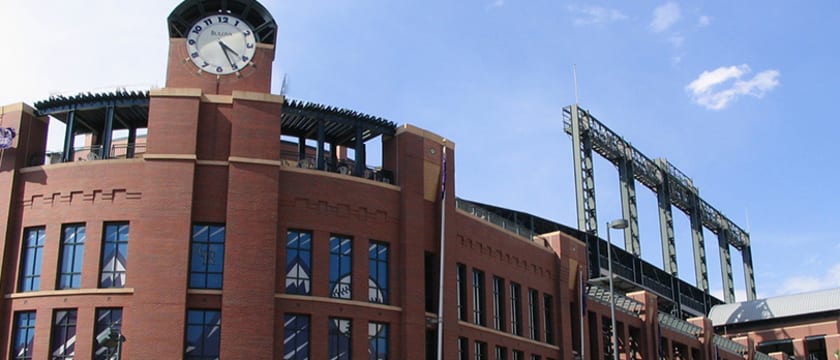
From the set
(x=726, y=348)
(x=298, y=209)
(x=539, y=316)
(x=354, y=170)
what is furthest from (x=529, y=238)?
(x=726, y=348)

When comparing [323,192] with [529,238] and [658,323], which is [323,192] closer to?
[529,238]

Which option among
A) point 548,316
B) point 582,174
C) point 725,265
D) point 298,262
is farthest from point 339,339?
point 725,265

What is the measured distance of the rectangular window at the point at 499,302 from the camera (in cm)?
6050

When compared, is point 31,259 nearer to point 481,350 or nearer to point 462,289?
point 462,289

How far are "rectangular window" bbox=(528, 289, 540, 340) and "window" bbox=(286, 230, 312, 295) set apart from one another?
18796 mm

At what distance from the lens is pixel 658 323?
260 ft

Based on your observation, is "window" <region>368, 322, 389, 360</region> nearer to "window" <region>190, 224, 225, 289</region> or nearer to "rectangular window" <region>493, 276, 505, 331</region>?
"window" <region>190, 224, 225, 289</region>

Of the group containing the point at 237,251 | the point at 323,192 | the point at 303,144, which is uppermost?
the point at 303,144

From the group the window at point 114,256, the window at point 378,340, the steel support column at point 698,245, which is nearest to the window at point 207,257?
the window at point 114,256

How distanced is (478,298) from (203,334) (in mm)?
18209

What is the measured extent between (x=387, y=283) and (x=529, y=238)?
16434 millimetres

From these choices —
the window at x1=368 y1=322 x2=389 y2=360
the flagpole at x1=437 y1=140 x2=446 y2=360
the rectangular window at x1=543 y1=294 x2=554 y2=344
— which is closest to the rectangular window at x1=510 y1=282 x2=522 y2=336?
the rectangular window at x1=543 y1=294 x2=554 y2=344

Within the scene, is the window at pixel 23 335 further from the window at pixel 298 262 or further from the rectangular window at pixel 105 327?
the window at pixel 298 262

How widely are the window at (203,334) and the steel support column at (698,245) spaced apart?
8417cm
